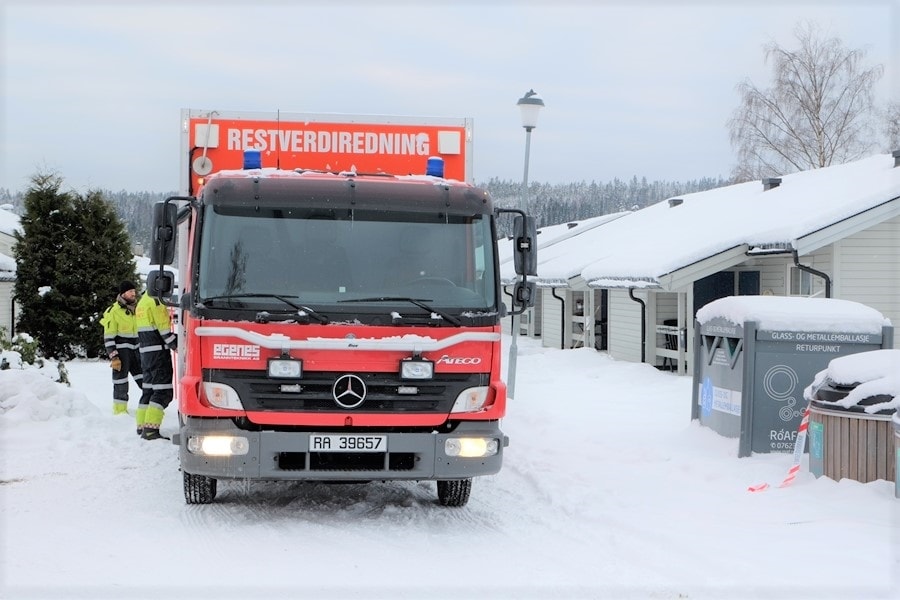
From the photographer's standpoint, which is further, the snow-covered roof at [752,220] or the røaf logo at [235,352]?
the snow-covered roof at [752,220]

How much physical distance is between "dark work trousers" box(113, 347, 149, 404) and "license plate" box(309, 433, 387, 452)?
253 inches

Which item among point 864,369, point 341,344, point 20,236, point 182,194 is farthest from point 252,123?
point 20,236

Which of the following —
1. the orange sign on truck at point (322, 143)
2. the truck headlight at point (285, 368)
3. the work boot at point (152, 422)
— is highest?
the orange sign on truck at point (322, 143)

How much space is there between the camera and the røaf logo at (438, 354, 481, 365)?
6.69m

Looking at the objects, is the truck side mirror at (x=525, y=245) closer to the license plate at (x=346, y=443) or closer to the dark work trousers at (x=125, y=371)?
the license plate at (x=346, y=443)

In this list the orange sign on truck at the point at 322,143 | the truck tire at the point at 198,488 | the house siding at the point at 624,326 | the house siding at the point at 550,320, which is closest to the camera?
the truck tire at the point at 198,488

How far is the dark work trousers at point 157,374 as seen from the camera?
10.4 m

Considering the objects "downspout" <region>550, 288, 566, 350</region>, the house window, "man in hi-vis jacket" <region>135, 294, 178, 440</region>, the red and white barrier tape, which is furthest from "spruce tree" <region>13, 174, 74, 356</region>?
the red and white barrier tape

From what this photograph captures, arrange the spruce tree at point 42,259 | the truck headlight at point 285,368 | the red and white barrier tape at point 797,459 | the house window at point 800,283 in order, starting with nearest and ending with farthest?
the truck headlight at point 285,368
the red and white barrier tape at point 797,459
the house window at point 800,283
the spruce tree at point 42,259

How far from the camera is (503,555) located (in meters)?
6.05

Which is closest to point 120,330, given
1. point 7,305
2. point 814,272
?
point 814,272

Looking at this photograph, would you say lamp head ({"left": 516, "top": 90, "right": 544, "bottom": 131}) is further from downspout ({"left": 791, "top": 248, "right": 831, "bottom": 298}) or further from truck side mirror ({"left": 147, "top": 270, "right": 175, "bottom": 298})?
truck side mirror ({"left": 147, "top": 270, "right": 175, "bottom": 298})

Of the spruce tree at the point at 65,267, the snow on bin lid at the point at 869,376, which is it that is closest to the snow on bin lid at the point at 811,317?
the snow on bin lid at the point at 869,376

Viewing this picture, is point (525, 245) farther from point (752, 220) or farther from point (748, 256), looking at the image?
point (752, 220)
